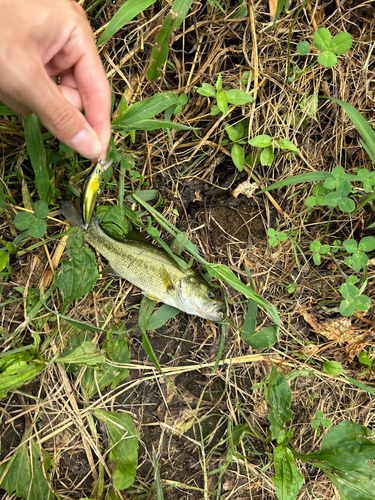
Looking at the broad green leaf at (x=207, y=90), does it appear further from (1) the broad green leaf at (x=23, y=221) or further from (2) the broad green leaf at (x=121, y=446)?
(2) the broad green leaf at (x=121, y=446)

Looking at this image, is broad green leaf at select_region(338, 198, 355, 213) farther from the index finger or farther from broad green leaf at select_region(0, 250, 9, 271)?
broad green leaf at select_region(0, 250, 9, 271)

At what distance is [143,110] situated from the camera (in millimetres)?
2539

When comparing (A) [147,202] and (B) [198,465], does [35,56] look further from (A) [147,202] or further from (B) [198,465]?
(B) [198,465]

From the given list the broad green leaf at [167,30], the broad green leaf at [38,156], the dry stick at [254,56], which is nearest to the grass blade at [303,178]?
the dry stick at [254,56]

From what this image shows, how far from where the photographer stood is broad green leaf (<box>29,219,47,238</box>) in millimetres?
2523

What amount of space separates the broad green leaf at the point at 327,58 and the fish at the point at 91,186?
1841 millimetres

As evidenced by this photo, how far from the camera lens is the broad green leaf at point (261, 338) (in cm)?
288

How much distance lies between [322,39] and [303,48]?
173mm

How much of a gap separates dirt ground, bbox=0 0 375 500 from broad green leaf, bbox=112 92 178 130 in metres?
0.28

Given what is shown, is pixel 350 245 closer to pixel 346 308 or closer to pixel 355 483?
pixel 346 308

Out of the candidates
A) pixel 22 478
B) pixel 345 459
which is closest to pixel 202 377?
pixel 345 459

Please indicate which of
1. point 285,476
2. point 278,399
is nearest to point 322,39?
point 278,399

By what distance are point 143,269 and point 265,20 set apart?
2.33m

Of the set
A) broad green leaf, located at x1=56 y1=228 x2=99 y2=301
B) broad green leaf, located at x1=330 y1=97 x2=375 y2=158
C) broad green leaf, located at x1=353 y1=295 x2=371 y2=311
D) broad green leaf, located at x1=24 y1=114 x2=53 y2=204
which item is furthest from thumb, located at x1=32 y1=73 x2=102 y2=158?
broad green leaf, located at x1=353 y1=295 x2=371 y2=311
